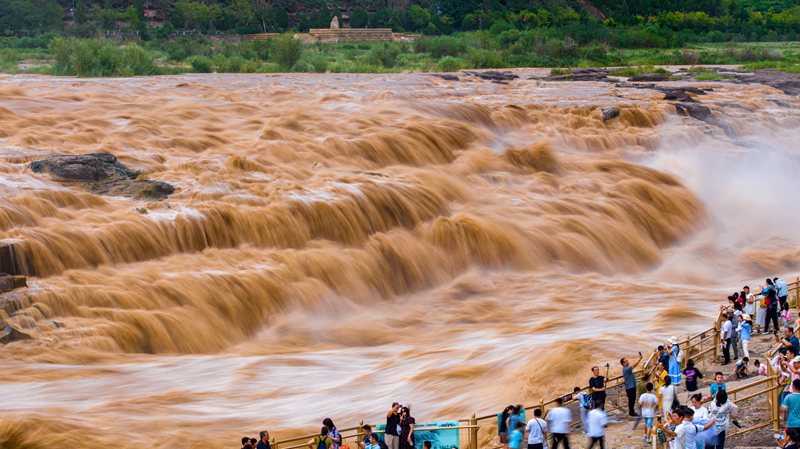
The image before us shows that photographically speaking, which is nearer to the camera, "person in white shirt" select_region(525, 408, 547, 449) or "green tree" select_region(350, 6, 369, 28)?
"person in white shirt" select_region(525, 408, 547, 449)

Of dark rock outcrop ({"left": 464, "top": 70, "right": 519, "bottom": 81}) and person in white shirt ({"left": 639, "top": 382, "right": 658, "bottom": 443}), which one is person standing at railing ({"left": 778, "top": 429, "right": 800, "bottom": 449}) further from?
dark rock outcrop ({"left": 464, "top": 70, "right": 519, "bottom": 81})

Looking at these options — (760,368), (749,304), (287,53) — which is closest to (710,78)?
(287,53)

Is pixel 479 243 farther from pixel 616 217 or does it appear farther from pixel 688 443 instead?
pixel 688 443

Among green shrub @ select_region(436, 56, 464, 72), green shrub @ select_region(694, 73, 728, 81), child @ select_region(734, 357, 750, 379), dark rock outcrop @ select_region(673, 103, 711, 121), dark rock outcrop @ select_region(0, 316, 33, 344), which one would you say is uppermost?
green shrub @ select_region(436, 56, 464, 72)

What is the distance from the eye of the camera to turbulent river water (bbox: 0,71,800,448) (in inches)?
708

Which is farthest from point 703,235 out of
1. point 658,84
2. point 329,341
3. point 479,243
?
point 658,84

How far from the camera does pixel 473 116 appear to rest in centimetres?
3984

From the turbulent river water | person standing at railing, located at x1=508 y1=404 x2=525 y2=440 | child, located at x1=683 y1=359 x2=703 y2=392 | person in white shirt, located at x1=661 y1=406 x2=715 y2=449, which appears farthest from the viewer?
the turbulent river water

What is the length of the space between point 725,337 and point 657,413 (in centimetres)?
322

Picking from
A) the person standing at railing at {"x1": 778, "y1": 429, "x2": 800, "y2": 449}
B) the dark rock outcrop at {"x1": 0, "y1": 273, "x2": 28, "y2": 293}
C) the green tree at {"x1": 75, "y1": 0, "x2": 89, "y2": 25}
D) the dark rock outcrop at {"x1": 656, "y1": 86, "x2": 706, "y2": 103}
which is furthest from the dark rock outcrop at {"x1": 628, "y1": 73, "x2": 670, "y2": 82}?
the green tree at {"x1": 75, "y1": 0, "x2": 89, "y2": 25}

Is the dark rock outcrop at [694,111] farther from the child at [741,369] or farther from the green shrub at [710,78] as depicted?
the child at [741,369]

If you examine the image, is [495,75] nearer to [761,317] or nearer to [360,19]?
[761,317]

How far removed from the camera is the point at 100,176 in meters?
27.5

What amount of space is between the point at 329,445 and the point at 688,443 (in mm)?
4275
